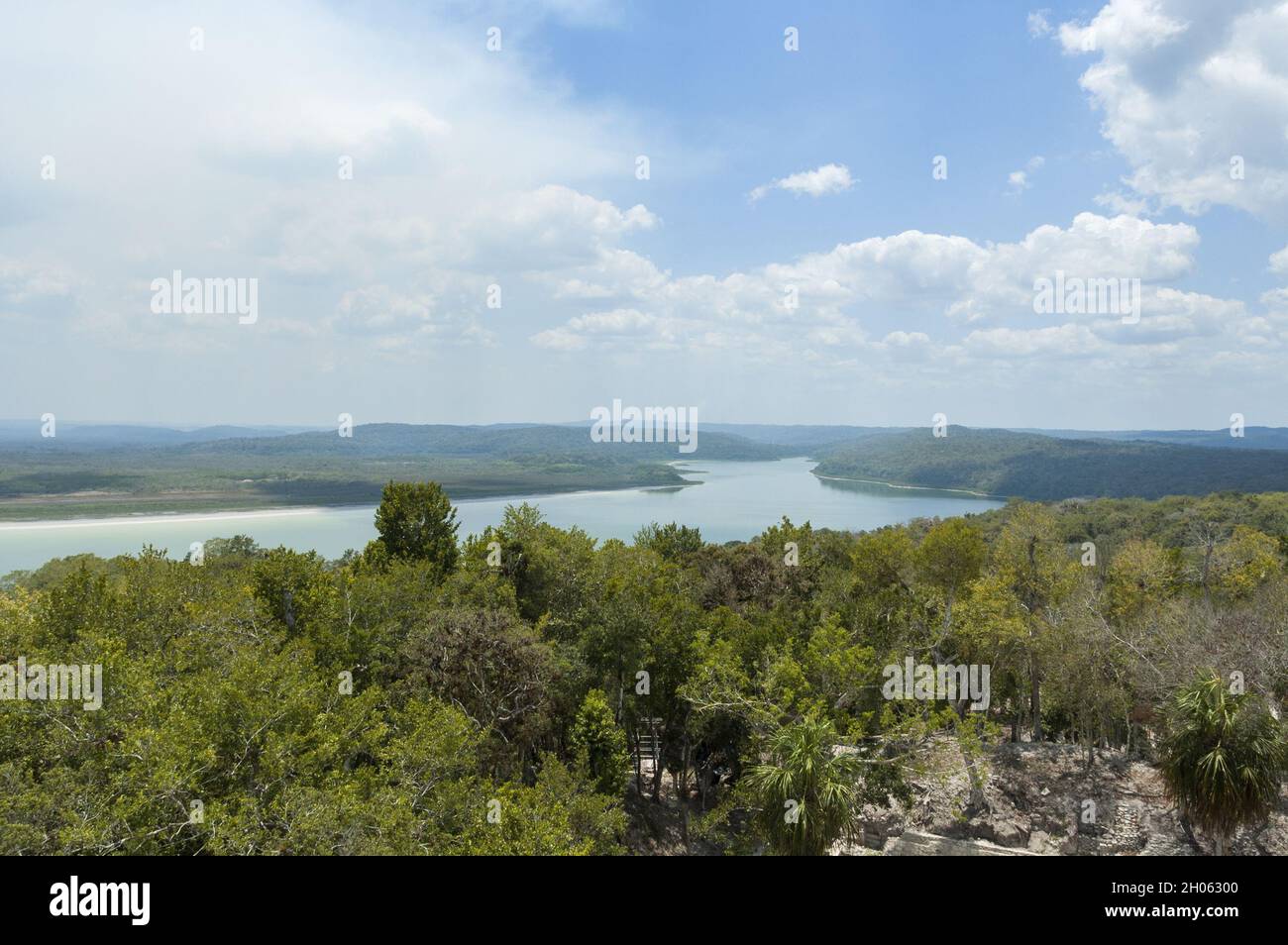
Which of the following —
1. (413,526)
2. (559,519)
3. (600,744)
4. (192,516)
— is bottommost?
(192,516)

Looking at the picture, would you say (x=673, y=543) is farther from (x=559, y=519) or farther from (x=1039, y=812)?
(x=559, y=519)

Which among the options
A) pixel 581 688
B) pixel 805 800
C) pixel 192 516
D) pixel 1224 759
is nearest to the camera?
pixel 1224 759

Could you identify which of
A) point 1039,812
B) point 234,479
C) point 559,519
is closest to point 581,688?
point 1039,812

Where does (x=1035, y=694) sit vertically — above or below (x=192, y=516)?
above

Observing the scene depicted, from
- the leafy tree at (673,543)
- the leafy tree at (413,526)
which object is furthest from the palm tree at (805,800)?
the leafy tree at (673,543)

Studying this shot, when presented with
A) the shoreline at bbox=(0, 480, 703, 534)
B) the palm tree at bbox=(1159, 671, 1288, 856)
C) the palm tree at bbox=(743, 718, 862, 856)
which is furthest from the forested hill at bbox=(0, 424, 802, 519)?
the palm tree at bbox=(1159, 671, 1288, 856)

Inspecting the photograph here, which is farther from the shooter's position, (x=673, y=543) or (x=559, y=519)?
(x=559, y=519)
